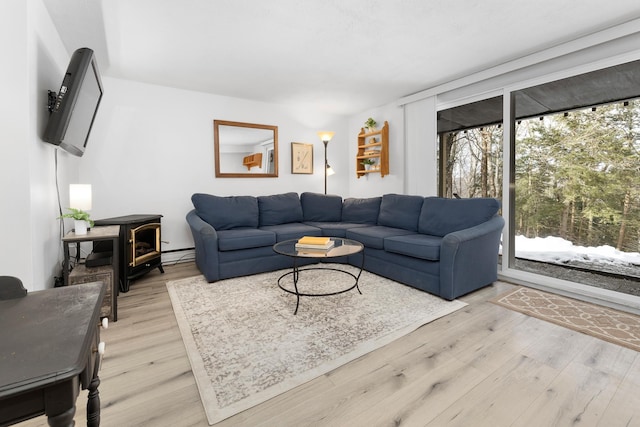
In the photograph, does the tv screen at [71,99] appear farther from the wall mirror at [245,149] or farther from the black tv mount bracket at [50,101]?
the wall mirror at [245,149]

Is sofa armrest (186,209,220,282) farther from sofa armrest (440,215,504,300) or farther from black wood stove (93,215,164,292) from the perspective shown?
sofa armrest (440,215,504,300)

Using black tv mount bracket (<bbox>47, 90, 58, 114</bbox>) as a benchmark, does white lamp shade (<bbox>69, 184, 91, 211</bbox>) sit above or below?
below

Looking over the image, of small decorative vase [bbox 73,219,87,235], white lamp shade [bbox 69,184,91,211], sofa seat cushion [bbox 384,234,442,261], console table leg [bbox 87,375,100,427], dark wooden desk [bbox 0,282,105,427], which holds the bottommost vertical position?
console table leg [bbox 87,375,100,427]

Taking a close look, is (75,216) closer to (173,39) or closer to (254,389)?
(173,39)

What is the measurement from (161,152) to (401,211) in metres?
3.19

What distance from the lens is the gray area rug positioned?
1.55 metres

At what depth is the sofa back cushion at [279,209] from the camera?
4.07 meters

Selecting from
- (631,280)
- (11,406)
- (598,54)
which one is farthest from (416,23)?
(631,280)

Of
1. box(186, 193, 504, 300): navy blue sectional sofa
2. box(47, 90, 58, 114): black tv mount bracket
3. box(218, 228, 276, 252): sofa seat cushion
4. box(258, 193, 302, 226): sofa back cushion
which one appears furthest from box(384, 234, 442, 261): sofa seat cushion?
box(47, 90, 58, 114): black tv mount bracket

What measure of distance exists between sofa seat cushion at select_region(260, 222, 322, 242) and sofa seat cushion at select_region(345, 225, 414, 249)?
43 cm

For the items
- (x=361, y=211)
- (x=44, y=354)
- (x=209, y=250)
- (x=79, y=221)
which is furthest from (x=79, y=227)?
(x=361, y=211)

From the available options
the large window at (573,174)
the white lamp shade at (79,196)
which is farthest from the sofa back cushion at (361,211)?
the white lamp shade at (79,196)

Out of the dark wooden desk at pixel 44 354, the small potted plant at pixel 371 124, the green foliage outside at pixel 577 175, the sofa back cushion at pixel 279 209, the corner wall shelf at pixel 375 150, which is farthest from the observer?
the small potted plant at pixel 371 124

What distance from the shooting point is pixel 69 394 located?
562 mm
